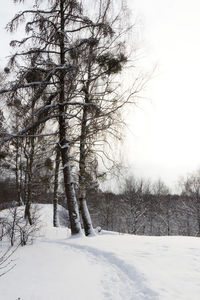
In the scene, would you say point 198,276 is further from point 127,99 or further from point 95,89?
point 95,89

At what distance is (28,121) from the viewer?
24.9 ft

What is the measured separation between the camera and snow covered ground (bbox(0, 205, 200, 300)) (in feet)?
10.2

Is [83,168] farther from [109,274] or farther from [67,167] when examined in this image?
[109,274]

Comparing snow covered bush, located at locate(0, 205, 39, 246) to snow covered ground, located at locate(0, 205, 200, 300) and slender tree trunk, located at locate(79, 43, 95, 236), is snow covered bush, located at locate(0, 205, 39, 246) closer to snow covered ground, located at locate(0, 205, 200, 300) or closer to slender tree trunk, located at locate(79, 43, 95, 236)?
snow covered ground, located at locate(0, 205, 200, 300)

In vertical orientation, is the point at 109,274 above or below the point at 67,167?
below

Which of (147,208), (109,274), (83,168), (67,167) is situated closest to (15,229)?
(67,167)

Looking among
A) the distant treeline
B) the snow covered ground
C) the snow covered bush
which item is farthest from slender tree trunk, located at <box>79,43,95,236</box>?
the distant treeline

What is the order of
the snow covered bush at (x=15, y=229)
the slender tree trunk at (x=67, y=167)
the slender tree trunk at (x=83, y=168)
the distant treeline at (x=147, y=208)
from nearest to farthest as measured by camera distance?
1. the snow covered bush at (x=15, y=229)
2. the slender tree trunk at (x=67, y=167)
3. the slender tree trunk at (x=83, y=168)
4. the distant treeline at (x=147, y=208)

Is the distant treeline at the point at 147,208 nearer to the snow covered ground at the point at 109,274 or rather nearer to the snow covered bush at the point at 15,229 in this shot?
the snow covered bush at the point at 15,229

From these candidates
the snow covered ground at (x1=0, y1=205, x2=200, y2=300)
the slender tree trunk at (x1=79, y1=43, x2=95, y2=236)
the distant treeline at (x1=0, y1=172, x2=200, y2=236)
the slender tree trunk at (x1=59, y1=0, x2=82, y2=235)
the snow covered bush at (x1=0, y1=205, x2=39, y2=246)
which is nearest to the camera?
the snow covered ground at (x1=0, y1=205, x2=200, y2=300)

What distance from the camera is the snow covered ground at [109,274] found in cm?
312

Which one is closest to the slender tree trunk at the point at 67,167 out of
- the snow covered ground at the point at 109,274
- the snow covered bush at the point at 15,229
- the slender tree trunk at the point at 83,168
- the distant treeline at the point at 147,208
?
the slender tree trunk at the point at 83,168

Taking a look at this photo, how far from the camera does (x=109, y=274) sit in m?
3.99

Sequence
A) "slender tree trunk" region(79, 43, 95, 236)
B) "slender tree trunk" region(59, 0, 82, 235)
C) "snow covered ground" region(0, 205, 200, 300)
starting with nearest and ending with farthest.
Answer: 1. "snow covered ground" region(0, 205, 200, 300)
2. "slender tree trunk" region(59, 0, 82, 235)
3. "slender tree trunk" region(79, 43, 95, 236)
